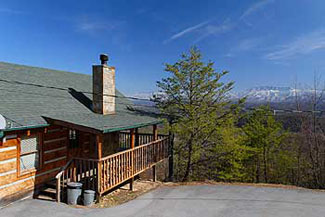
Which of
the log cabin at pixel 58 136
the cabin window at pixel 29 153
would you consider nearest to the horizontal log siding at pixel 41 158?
the log cabin at pixel 58 136

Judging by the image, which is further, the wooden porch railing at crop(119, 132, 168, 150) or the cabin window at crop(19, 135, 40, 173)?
the wooden porch railing at crop(119, 132, 168, 150)

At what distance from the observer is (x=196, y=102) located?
1360cm

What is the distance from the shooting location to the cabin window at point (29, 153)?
8.07 metres

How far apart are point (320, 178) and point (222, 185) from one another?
1332 cm

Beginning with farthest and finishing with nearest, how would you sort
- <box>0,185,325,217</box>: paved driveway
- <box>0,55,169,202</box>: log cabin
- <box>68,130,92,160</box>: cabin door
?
<box>68,130,92,160</box>: cabin door < <box>0,55,169,202</box>: log cabin < <box>0,185,325,217</box>: paved driveway

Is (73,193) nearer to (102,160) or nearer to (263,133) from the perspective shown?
(102,160)

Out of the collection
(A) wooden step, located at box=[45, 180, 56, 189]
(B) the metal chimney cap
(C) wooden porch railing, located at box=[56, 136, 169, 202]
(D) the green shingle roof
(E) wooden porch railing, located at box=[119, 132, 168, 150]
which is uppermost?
(B) the metal chimney cap

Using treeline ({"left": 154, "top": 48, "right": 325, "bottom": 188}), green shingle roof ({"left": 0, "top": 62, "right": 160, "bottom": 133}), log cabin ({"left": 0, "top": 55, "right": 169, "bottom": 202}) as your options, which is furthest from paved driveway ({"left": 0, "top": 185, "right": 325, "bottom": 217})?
treeline ({"left": 154, "top": 48, "right": 325, "bottom": 188})

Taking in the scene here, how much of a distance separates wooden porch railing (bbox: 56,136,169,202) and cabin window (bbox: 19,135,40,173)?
1075mm

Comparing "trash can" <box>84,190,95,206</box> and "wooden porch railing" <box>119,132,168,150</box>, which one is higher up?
"wooden porch railing" <box>119,132,168,150</box>

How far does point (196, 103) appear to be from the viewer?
13.6 m

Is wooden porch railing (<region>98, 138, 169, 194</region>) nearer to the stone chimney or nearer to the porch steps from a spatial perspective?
the porch steps

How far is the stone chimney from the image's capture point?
1128 cm

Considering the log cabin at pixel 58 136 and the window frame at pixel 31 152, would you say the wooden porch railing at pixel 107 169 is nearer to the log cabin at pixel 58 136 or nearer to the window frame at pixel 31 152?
the log cabin at pixel 58 136
